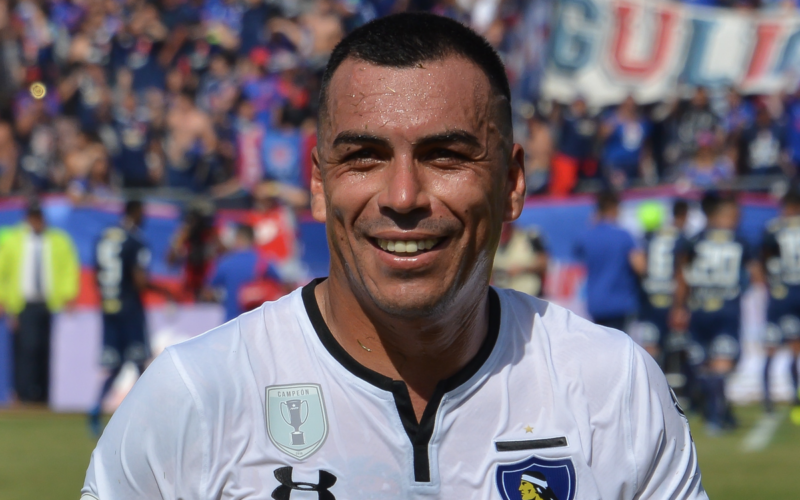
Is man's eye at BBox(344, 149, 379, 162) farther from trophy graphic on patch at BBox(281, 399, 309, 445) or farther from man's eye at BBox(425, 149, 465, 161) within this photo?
trophy graphic on patch at BBox(281, 399, 309, 445)

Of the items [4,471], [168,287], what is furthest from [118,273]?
[4,471]

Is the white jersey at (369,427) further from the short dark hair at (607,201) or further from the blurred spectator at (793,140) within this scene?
the blurred spectator at (793,140)

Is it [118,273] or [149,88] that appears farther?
[149,88]

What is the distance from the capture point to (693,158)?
548 inches

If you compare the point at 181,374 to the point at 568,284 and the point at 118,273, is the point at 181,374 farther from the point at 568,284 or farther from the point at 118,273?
the point at 568,284

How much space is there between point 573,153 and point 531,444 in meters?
11.7

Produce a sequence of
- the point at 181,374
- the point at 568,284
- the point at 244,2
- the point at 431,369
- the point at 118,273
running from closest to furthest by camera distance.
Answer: the point at 181,374 → the point at 431,369 → the point at 118,273 → the point at 568,284 → the point at 244,2

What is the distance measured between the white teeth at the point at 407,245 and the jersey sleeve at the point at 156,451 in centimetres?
53

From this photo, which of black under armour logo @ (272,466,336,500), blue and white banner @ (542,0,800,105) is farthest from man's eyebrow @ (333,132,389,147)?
blue and white banner @ (542,0,800,105)

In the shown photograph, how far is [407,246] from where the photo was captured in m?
2.39

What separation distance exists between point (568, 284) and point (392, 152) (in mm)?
9891

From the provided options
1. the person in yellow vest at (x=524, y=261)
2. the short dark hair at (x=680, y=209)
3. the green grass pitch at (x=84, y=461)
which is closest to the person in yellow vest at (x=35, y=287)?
the green grass pitch at (x=84, y=461)

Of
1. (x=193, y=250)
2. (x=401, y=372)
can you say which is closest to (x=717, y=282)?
(x=193, y=250)

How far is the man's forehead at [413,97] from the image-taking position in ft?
7.97
